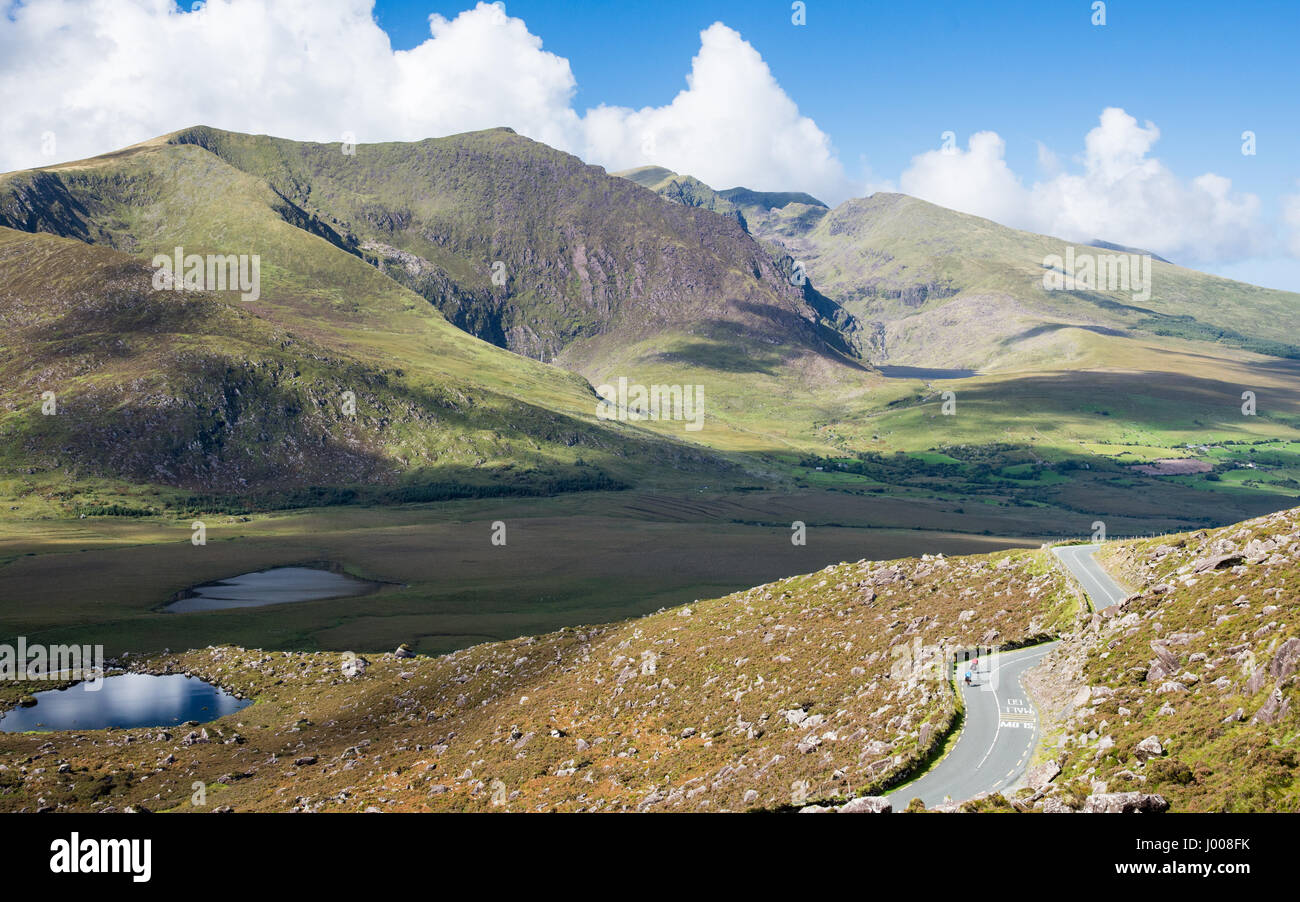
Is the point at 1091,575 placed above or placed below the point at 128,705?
above

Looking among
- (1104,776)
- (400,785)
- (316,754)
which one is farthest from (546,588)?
(1104,776)

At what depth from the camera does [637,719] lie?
55.8 meters

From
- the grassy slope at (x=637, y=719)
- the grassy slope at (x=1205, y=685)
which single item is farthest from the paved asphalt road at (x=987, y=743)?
the grassy slope at (x=1205, y=685)

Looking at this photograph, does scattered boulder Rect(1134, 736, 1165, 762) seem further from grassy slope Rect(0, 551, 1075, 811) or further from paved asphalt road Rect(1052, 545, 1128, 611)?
paved asphalt road Rect(1052, 545, 1128, 611)

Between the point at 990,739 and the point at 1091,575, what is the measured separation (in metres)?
29.0

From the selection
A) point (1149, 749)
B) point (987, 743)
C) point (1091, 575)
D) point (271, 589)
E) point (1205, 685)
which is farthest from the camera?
point (271, 589)

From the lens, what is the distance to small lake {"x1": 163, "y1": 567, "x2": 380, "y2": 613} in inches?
5276

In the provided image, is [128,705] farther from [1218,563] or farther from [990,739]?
[1218,563]

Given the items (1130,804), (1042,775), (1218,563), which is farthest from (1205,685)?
(1218,563)

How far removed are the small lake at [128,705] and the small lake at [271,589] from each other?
1479 inches

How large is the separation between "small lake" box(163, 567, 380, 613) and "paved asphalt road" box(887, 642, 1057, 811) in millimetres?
115775

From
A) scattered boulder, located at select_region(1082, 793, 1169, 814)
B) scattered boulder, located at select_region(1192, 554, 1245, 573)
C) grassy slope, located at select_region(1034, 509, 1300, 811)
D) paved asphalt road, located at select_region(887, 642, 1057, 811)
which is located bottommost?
paved asphalt road, located at select_region(887, 642, 1057, 811)

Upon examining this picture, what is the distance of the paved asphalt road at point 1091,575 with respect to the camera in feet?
180

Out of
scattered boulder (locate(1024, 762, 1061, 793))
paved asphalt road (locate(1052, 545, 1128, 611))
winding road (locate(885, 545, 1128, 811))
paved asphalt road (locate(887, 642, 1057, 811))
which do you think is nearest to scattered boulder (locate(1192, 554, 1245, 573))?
paved asphalt road (locate(1052, 545, 1128, 611))
